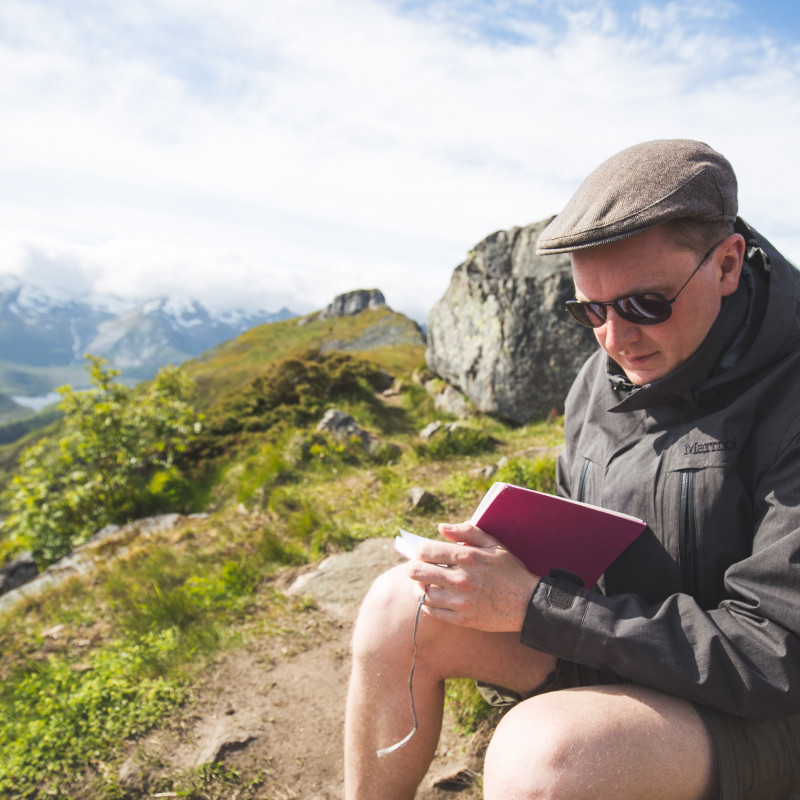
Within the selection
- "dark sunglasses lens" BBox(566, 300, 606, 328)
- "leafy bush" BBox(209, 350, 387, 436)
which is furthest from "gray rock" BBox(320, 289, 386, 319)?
"dark sunglasses lens" BBox(566, 300, 606, 328)

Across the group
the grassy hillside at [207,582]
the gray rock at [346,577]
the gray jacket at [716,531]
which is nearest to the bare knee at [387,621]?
the gray jacket at [716,531]

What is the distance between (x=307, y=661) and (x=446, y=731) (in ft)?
3.69

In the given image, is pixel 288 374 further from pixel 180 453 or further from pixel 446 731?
pixel 446 731

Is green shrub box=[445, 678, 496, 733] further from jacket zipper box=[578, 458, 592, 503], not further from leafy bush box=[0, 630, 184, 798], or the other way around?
leafy bush box=[0, 630, 184, 798]

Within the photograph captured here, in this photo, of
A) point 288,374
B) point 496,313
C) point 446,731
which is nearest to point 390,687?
point 446,731

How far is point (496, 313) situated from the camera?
377 inches

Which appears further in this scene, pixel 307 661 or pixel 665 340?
pixel 307 661

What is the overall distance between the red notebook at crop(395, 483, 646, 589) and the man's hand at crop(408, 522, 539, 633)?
7 centimetres

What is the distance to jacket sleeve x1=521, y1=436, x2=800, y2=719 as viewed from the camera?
1.44 metres

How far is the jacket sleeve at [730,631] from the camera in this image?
144 centimetres

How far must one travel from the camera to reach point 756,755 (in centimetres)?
153

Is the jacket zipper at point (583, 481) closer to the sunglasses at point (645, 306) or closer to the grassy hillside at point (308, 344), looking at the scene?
the sunglasses at point (645, 306)

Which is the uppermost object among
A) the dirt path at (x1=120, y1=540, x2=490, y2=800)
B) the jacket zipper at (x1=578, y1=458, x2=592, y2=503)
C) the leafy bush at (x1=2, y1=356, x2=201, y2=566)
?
the jacket zipper at (x1=578, y1=458, x2=592, y2=503)

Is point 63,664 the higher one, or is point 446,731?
point 446,731
